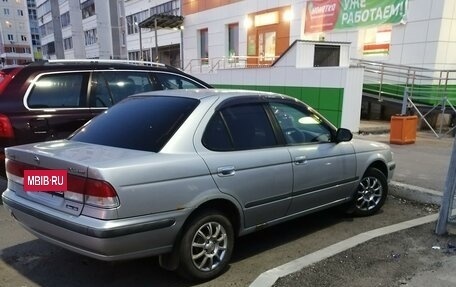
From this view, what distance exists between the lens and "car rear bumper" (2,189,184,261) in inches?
119

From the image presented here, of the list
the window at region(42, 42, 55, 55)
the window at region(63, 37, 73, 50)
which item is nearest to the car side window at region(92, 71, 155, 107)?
the window at region(63, 37, 73, 50)

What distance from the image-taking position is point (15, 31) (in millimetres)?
Answer: 105875

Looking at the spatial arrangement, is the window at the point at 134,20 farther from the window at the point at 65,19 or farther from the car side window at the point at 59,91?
the car side window at the point at 59,91

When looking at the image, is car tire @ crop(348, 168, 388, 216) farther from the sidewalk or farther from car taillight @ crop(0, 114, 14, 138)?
car taillight @ crop(0, 114, 14, 138)

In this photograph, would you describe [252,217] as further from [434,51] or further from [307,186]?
[434,51]

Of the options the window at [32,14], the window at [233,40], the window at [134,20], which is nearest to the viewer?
the window at [233,40]

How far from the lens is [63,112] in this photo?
5543 mm

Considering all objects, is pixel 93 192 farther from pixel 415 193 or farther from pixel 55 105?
pixel 415 193

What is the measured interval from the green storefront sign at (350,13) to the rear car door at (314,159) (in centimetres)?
1163

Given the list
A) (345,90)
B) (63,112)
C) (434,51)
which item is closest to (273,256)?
(63,112)

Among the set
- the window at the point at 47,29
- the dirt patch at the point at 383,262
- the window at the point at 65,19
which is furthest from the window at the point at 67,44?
the dirt patch at the point at 383,262

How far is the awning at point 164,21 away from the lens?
2706 cm

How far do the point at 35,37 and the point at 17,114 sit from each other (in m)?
119

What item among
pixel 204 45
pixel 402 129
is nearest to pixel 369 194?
pixel 402 129
